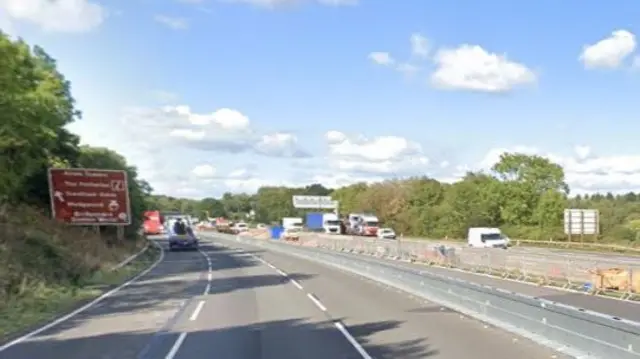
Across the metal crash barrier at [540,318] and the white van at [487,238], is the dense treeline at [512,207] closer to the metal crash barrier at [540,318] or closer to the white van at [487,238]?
the white van at [487,238]

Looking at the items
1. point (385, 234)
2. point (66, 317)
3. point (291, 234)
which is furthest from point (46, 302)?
point (291, 234)

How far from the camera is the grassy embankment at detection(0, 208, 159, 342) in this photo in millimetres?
22969

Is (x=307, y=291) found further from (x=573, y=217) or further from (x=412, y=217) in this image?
(x=412, y=217)

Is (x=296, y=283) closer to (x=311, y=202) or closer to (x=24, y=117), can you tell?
(x=24, y=117)

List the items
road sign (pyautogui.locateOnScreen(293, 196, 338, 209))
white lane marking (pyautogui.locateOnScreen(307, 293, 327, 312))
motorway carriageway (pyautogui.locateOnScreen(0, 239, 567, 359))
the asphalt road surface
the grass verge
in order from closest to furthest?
motorway carriageway (pyautogui.locateOnScreen(0, 239, 567, 359)), the grass verge, the asphalt road surface, white lane marking (pyautogui.locateOnScreen(307, 293, 327, 312)), road sign (pyautogui.locateOnScreen(293, 196, 338, 209))

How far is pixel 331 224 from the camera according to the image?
107m

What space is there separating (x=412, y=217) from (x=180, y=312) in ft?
298

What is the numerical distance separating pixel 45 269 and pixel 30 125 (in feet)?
27.9

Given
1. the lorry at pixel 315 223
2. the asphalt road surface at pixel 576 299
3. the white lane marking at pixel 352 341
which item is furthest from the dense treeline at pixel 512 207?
the white lane marking at pixel 352 341

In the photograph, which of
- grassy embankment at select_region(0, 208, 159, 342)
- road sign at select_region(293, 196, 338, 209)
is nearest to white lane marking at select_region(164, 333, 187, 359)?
grassy embankment at select_region(0, 208, 159, 342)

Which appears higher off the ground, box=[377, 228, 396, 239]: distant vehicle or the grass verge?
box=[377, 228, 396, 239]: distant vehicle

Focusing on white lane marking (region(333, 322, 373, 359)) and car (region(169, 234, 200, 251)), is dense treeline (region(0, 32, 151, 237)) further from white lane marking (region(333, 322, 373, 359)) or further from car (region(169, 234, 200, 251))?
white lane marking (region(333, 322, 373, 359))

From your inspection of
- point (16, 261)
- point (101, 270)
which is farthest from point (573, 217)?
point (16, 261)

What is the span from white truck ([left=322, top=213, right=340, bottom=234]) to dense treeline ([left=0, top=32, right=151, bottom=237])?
49161 mm
